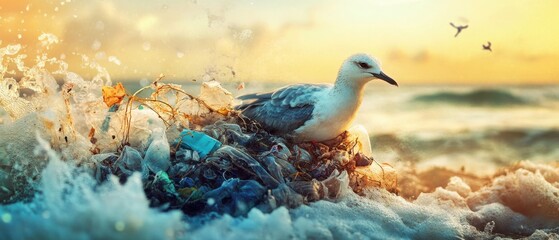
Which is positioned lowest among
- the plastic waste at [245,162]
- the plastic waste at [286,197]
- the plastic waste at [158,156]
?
the plastic waste at [158,156]

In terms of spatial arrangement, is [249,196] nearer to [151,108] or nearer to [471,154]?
[151,108]

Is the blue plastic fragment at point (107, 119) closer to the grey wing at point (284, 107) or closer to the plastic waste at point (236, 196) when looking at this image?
the grey wing at point (284, 107)

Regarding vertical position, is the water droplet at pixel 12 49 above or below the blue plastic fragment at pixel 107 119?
above

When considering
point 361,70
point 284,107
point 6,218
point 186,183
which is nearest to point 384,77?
point 361,70

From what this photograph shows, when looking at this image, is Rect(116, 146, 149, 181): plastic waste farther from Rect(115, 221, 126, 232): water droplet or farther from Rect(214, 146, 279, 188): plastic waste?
Rect(115, 221, 126, 232): water droplet

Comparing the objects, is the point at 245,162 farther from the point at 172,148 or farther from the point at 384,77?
the point at 384,77

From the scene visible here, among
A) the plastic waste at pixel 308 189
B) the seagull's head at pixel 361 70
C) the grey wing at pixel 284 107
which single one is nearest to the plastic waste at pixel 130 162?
the plastic waste at pixel 308 189

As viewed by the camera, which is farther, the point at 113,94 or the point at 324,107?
the point at 324,107
